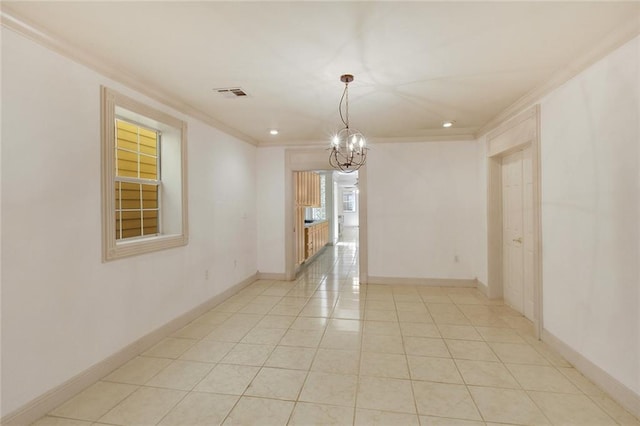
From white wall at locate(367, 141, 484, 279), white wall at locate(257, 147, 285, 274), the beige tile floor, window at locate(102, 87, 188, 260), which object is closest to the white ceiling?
window at locate(102, 87, 188, 260)

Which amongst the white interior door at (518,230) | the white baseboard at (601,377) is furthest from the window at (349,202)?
the white baseboard at (601,377)

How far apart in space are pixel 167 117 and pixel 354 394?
3252 millimetres

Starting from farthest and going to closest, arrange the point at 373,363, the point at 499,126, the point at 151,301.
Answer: the point at 499,126 < the point at 151,301 < the point at 373,363

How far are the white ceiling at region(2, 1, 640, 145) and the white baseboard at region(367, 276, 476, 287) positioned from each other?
9.72ft

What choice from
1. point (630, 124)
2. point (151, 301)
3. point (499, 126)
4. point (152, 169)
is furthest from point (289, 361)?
point (499, 126)

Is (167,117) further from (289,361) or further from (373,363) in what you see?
(373,363)

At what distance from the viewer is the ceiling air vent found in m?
3.19

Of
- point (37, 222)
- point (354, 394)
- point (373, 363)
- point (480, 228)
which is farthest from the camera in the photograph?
point (480, 228)

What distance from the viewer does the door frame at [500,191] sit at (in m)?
3.24

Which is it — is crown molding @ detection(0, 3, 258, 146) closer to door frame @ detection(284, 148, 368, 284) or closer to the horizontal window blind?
the horizontal window blind

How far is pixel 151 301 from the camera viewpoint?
3168mm

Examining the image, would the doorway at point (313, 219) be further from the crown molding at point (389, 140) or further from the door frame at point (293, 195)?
the crown molding at point (389, 140)

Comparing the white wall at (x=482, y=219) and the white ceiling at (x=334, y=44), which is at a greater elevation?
the white ceiling at (x=334, y=44)

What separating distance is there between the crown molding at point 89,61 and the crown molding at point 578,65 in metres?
3.77
